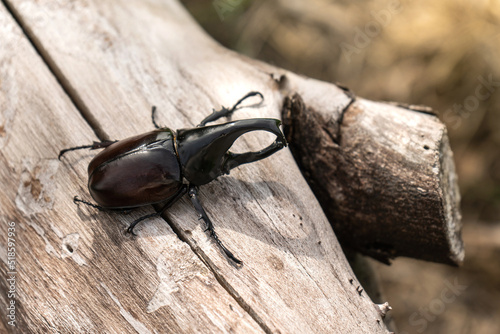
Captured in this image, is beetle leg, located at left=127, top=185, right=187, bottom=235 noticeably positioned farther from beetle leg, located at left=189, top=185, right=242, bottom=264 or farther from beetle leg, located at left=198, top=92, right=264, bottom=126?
beetle leg, located at left=198, top=92, right=264, bottom=126

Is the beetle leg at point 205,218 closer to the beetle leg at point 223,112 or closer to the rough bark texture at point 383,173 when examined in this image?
the beetle leg at point 223,112

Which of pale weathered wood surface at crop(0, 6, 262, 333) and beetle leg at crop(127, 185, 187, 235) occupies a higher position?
beetle leg at crop(127, 185, 187, 235)

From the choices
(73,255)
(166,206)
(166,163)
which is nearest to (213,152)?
(166,163)

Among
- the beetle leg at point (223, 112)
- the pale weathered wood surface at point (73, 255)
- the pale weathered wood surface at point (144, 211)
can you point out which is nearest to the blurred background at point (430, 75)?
the pale weathered wood surface at point (144, 211)

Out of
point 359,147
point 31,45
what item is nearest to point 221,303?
point 359,147

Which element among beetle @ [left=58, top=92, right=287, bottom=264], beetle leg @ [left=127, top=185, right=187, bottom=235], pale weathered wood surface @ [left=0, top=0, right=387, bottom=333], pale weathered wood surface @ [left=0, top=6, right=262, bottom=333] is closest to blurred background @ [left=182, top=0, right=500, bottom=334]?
pale weathered wood surface @ [left=0, top=0, right=387, bottom=333]
